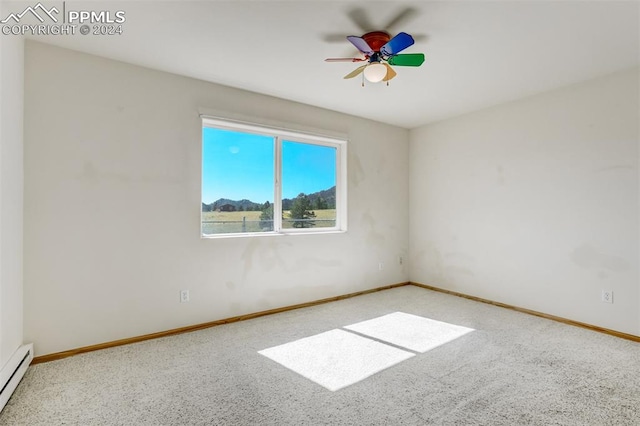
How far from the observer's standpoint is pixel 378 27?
229 centimetres

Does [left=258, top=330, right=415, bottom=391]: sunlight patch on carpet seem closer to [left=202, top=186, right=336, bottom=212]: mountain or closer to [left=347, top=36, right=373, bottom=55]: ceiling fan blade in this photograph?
[left=202, top=186, right=336, bottom=212]: mountain

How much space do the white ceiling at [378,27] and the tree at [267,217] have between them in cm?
130

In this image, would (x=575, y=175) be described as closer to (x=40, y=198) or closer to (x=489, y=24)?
(x=489, y=24)

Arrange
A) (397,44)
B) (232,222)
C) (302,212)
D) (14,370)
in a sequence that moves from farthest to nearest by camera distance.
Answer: (302,212) → (232,222) → (397,44) → (14,370)

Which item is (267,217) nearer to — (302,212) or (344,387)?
(302,212)

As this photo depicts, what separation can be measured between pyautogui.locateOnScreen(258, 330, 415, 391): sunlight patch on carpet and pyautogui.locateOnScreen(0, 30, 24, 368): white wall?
171 centimetres

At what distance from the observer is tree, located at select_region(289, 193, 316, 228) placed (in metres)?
4.02

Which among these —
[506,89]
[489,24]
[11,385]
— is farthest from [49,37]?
[506,89]

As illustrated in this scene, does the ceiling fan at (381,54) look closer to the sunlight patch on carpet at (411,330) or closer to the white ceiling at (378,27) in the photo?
the white ceiling at (378,27)

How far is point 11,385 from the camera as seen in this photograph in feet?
6.48

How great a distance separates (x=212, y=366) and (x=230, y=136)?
2328 millimetres

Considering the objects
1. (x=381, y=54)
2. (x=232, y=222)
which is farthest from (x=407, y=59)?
(x=232, y=222)

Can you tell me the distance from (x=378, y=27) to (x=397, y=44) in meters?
0.22

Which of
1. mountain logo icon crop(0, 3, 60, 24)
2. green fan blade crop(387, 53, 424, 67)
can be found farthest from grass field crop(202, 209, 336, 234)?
green fan blade crop(387, 53, 424, 67)
